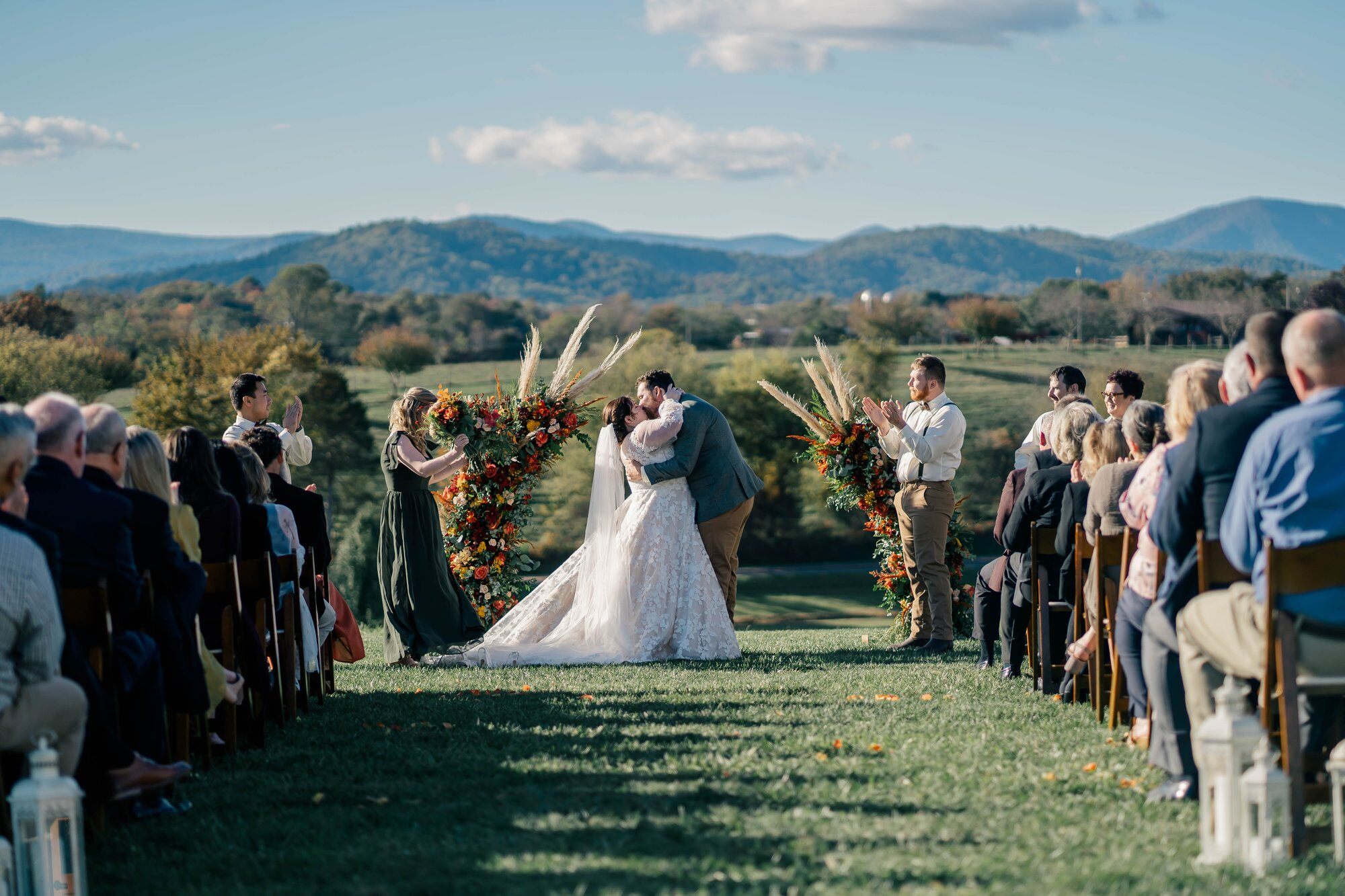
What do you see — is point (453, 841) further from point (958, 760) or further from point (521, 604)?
point (521, 604)

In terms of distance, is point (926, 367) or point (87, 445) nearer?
point (87, 445)

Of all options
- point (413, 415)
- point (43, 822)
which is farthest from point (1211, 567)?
point (413, 415)

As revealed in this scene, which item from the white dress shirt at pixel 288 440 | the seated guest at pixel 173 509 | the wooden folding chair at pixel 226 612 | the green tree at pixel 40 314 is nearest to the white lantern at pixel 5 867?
the seated guest at pixel 173 509

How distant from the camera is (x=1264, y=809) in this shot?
14.3 feet

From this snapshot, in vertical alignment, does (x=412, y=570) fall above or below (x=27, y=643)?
below

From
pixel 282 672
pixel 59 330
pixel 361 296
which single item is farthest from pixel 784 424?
pixel 361 296

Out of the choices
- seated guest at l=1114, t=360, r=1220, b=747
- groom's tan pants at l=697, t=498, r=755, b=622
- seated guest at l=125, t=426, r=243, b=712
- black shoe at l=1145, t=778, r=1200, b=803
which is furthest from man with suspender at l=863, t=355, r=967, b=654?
seated guest at l=125, t=426, r=243, b=712

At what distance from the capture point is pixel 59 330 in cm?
8719

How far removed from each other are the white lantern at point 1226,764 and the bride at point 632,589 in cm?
661

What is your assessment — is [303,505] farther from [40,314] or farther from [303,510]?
[40,314]

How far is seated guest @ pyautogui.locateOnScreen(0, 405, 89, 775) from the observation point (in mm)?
4391

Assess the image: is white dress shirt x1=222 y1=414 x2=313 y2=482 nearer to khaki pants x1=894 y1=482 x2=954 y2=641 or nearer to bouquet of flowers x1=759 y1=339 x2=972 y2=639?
bouquet of flowers x1=759 y1=339 x2=972 y2=639

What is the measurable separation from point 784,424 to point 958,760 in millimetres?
59471

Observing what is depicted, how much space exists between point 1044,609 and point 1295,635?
3.84 m
